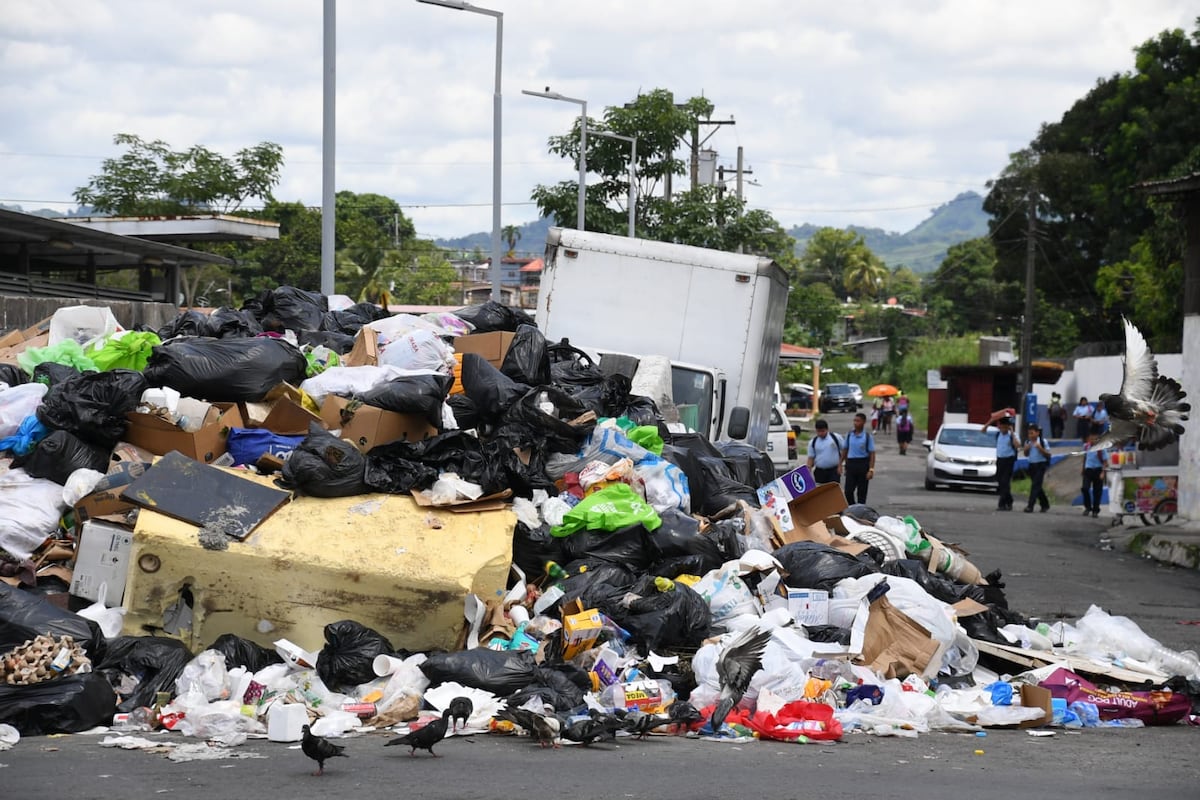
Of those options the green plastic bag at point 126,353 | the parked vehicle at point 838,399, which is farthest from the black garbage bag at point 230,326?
the parked vehicle at point 838,399

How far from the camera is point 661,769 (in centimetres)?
559

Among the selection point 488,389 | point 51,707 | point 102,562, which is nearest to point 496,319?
point 488,389

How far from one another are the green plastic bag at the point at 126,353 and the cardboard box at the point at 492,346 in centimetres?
243

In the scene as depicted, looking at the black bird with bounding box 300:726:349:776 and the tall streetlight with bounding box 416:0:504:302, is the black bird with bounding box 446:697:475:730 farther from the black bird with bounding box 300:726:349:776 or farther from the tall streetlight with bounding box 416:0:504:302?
the tall streetlight with bounding box 416:0:504:302

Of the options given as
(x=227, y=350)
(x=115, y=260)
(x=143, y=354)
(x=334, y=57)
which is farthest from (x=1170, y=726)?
(x=115, y=260)

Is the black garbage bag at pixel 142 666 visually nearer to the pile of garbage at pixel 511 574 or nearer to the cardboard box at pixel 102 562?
the pile of garbage at pixel 511 574

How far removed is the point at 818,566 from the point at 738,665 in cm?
167

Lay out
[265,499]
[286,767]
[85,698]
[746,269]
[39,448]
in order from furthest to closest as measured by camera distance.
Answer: [746,269], [39,448], [265,499], [85,698], [286,767]

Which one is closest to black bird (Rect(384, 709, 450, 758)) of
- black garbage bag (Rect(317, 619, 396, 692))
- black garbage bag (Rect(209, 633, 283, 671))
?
black garbage bag (Rect(317, 619, 396, 692))

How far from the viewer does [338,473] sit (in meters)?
7.55

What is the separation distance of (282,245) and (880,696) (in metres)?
43.2

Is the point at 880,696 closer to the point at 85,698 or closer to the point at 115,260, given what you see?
the point at 85,698

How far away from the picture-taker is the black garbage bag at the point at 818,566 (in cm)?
816

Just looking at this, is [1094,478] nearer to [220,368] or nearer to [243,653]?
[220,368]
